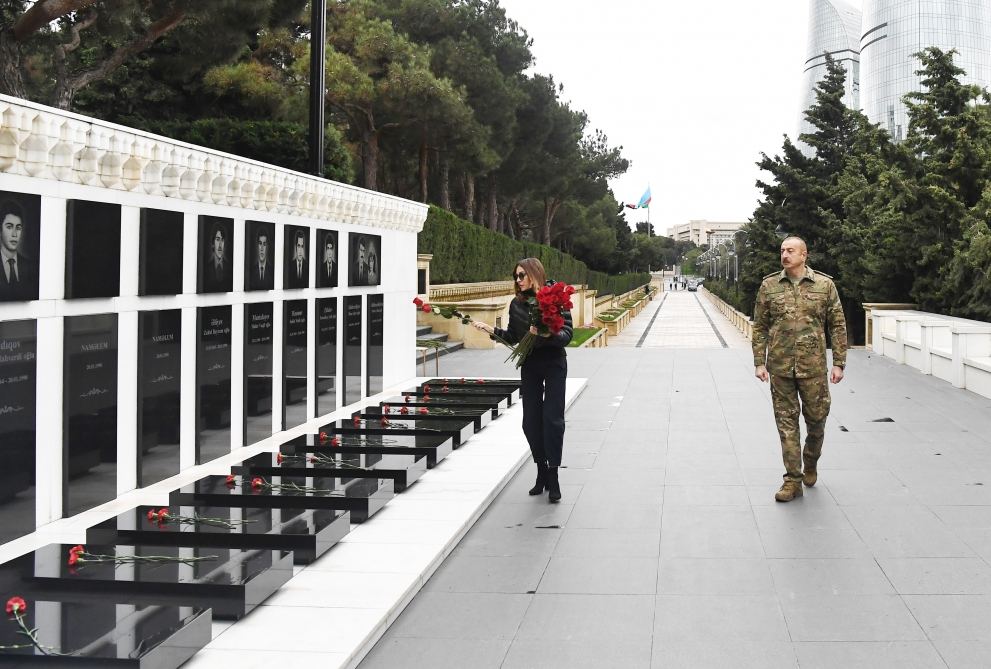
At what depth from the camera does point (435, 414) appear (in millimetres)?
10070

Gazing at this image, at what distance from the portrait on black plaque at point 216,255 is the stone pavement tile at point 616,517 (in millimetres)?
3509

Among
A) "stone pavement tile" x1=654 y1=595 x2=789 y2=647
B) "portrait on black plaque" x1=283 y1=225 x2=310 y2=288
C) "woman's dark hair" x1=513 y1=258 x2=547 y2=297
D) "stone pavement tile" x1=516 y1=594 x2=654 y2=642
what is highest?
"portrait on black plaque" x1=283 y1=225 x2=310 y2=288

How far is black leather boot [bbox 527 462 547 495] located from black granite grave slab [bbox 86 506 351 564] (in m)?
1.79

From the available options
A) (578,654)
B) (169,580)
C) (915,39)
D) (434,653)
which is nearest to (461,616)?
(434,653)

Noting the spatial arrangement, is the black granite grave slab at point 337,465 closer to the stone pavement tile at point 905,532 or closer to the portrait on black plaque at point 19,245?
the portrait on black plaque at point 19,245

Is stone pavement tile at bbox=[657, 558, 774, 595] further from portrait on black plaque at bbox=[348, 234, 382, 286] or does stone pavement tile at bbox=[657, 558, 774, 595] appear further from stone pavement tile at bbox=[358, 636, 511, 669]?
portrait on black plaque at bbox=[348, 234, 382, 286]

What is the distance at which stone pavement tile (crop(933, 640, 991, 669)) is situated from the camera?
400cm

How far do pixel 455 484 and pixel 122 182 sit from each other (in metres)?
3.21

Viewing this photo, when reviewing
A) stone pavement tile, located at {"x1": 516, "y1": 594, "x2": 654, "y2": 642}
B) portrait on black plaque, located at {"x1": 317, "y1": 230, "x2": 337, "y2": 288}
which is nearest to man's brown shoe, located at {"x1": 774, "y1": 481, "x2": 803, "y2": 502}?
stone pavement tile, located at {"x1": 516, "y1": 594, "x2": 654, "y2": 642}

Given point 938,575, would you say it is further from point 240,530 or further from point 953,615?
point 240,530

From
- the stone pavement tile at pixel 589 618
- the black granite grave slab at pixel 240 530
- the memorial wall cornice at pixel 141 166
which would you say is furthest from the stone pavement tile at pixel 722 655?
the memorial wall cornice at pixel 141 166

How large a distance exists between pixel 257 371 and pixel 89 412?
103 inches

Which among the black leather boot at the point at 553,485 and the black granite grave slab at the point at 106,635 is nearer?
the black granite grave slab at the point at 106,635

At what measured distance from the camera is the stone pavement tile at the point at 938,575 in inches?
195
